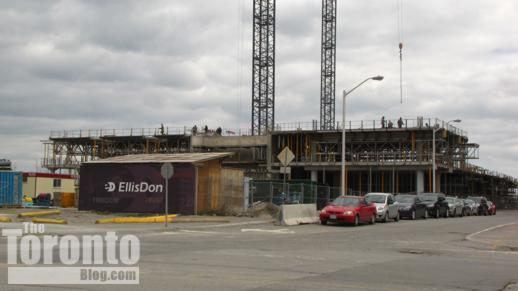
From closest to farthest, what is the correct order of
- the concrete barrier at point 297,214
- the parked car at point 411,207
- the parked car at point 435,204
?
the concrete barrier at point 297,214, the parked car at point 411,207, the parked car at point 435,204

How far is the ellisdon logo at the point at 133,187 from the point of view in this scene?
3391 cm

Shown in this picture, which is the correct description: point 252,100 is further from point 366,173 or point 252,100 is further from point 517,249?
point 517,249

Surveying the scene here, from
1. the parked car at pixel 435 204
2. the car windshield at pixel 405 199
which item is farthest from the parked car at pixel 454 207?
the car windshield at pixel 405 199

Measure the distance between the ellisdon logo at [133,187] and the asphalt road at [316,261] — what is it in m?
10.7

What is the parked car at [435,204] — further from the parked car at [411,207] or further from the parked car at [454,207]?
the parked car at [454,207]

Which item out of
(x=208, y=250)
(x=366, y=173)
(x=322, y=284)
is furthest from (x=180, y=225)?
(x=366, y=173)

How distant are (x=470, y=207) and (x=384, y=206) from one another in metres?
19.0

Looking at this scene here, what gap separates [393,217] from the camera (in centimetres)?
3391

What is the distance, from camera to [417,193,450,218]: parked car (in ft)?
131

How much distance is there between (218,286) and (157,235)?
1204 centimetres

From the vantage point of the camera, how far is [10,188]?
4347 cm

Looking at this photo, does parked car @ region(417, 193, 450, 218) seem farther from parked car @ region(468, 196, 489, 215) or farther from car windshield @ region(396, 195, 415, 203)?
parked car @ region(468, 196, 489, 215)

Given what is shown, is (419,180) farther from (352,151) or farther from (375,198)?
(375,198)

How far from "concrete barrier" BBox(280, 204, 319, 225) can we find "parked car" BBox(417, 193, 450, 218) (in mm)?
11102
